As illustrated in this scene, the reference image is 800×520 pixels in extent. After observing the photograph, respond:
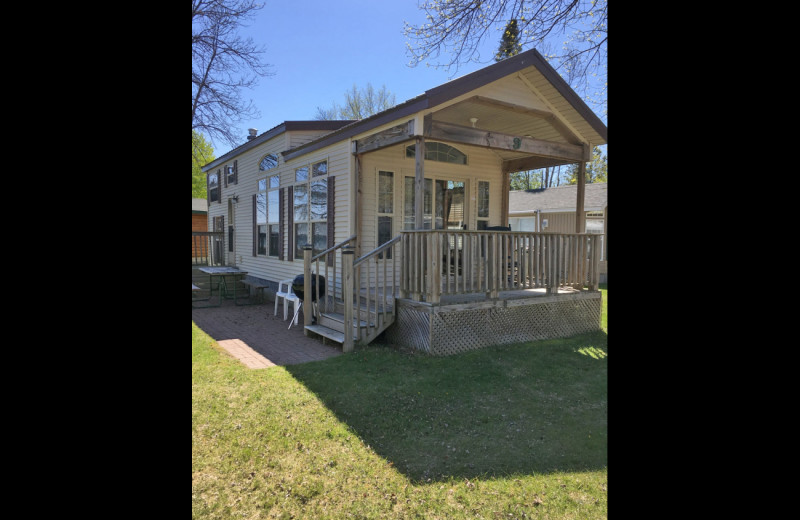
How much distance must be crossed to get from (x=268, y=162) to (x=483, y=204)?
5.39m

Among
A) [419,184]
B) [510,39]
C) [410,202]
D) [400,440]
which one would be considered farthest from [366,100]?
[400,440]

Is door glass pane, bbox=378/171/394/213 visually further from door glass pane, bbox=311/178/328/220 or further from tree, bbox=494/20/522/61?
tree, bbox=494/20/522/61

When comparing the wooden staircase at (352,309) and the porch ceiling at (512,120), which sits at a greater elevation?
the porch ceiling at (512,120)

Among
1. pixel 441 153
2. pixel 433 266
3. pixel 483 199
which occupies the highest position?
pixel 441 153

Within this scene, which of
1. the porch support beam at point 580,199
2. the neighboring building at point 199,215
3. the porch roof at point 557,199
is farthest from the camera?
the neighboring building at point 199,215

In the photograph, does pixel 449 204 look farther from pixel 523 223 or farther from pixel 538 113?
pixel 523 223

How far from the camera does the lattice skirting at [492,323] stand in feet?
20.4

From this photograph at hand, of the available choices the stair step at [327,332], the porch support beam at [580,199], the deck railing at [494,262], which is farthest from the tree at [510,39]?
the stair step at [327,332]

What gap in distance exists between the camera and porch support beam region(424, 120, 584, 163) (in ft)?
21.6

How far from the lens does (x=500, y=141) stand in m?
7.24

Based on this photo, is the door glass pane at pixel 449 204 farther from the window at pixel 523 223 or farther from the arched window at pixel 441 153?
the window at pixel 523 223

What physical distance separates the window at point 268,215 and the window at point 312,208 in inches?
43.2
